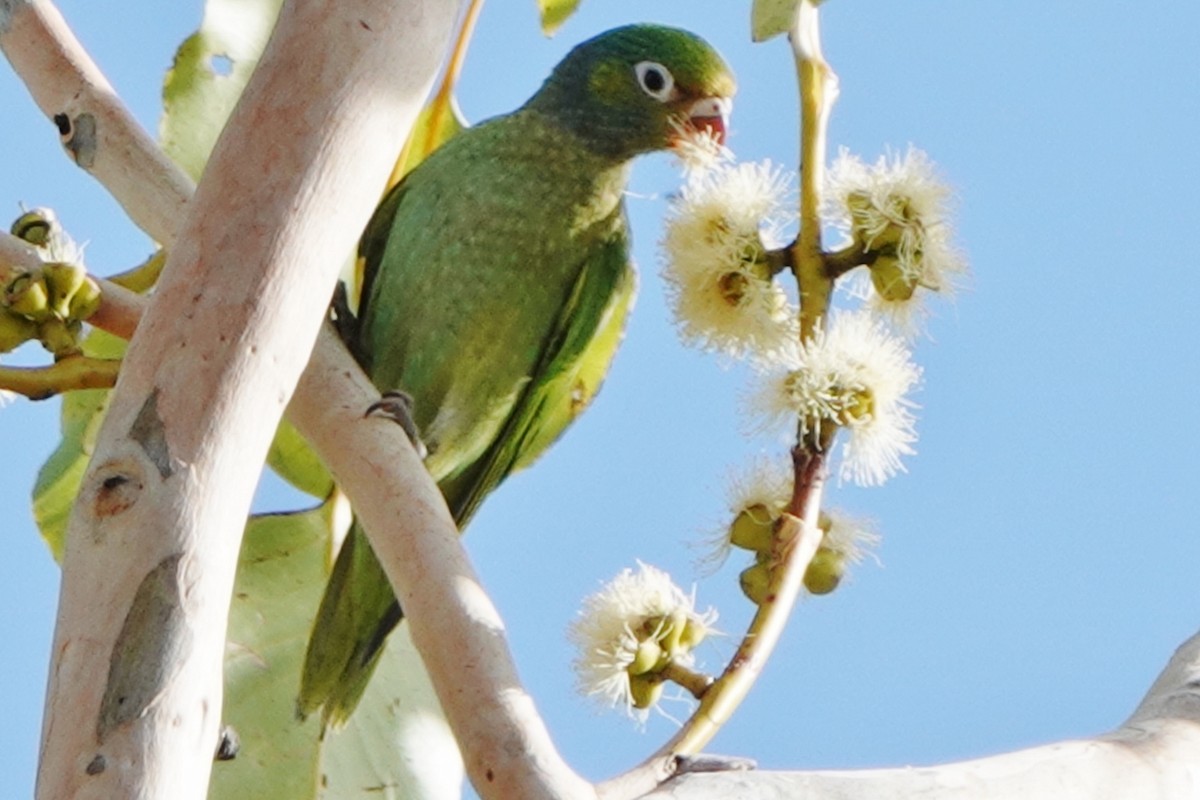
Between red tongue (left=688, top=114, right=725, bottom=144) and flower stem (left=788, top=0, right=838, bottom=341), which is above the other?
red tongue (left=688, top=114, right=725, bottom=144)

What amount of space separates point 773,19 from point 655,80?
1.37 meters

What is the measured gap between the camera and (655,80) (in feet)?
10.6

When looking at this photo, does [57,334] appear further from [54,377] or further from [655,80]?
[655,80]

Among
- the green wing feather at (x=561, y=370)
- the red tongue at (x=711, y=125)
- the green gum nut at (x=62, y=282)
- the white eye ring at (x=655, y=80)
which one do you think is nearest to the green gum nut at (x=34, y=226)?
the green gum nut at (x=62, y=282)

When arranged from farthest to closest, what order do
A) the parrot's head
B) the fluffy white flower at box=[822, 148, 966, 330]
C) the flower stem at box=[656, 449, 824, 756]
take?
the parrot's head < the fluffy white flower at box=[822, 148, 966, 330] < the flower stem at box=[656, 449, 824, 756]

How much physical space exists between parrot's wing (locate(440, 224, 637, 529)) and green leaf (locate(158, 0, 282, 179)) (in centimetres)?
73

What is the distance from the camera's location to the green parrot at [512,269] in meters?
2.93

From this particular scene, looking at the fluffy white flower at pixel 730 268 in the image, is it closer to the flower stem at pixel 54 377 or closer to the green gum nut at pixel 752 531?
the green gum nut at pixel 752 531

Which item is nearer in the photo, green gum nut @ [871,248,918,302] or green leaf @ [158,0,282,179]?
green gum nut @ [871,248,918,302]

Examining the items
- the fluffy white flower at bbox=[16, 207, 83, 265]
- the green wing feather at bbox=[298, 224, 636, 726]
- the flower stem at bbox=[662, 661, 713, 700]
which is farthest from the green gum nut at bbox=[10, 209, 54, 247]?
the green wing feather at bbox=[298, 224, 636, 726]

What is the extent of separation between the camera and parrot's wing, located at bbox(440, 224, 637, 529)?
3.03m

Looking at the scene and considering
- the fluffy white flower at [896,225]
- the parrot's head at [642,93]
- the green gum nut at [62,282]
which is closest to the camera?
the green gum nut at [62,282]

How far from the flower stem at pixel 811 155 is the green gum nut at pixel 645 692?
0.43m

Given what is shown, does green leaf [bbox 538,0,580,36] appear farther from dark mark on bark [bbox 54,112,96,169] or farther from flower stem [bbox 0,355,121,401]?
flower stem [bbox 0,355,121,401]
